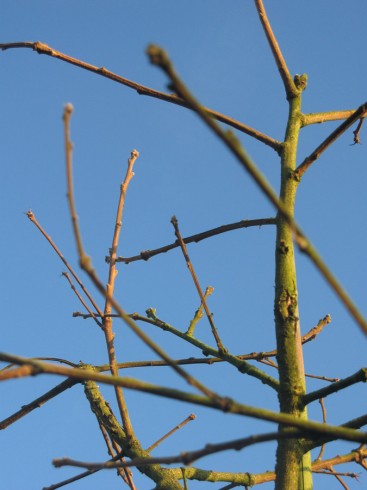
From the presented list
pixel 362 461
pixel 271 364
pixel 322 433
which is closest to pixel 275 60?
pixel 271 364

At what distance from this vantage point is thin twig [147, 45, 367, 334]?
0.72 metres

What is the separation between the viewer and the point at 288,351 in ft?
6.25

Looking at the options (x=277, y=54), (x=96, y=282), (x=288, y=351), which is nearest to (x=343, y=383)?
(x=288, y=351)

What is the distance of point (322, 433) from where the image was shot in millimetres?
1024

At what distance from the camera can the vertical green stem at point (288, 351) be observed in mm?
1800

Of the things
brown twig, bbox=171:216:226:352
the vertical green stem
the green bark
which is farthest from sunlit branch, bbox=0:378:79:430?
the vertical green stem

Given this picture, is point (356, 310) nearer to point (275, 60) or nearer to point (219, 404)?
point (219, 404)

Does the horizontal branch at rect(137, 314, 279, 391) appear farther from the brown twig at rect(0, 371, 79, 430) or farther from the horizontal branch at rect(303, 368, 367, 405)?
the brown twig at rect(0, 371, 79, 430)

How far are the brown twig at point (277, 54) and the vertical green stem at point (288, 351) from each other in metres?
0.46

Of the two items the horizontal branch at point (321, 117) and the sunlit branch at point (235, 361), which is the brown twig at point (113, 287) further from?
the horizontal branch at point (321, 117)

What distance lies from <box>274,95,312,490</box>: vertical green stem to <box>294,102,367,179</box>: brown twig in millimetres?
38

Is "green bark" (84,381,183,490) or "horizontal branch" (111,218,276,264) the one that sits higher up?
"horizontal branch" (111,218,276,264)

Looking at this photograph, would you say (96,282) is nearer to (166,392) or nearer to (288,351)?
(166,392)

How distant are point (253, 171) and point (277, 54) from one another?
1817mm
